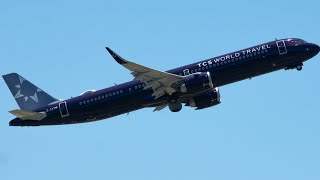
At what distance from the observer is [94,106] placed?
296ft

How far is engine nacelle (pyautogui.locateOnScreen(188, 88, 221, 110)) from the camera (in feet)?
300

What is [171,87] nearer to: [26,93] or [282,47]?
[282,47]

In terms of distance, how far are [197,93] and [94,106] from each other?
13130 millimetres

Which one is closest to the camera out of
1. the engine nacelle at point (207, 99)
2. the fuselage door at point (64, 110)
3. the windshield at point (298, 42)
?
the windshield at point (298, 42)

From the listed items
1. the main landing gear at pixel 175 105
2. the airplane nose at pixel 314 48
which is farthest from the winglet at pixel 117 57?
the airplane nose at pixel 314 48

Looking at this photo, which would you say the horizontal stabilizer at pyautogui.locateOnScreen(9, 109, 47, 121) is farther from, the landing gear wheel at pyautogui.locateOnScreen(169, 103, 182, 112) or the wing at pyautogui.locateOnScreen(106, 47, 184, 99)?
the landing gear wheel at pyautogui.locateOnScreen(169, 103, 182, 112)

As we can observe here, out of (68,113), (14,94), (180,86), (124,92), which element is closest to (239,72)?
(180,86)

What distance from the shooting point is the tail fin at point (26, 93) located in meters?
94.9

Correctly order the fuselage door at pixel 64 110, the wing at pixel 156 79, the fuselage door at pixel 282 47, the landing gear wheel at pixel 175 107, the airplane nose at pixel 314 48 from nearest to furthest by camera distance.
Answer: the wing at pixel 156 79, the fuselage door at pixel 282 47, the airplane nose at pixel 314 48, the landing gear wheel at pixel 175 107, the fuselage door at pixel 64 110

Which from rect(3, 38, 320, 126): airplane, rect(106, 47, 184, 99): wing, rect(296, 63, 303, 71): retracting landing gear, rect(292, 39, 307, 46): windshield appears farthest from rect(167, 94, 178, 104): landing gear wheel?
rect(292, 39, 307, 46): windshield

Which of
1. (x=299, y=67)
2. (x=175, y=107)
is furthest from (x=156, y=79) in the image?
(x=299, y=67)

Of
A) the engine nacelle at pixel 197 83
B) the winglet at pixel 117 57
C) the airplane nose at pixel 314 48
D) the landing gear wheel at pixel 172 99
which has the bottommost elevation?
the landing gear wheel at pixel 172 99

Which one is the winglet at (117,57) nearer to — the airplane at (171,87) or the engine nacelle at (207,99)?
the airplane at (171,87)

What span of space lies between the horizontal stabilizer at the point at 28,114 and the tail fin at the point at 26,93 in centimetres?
228
